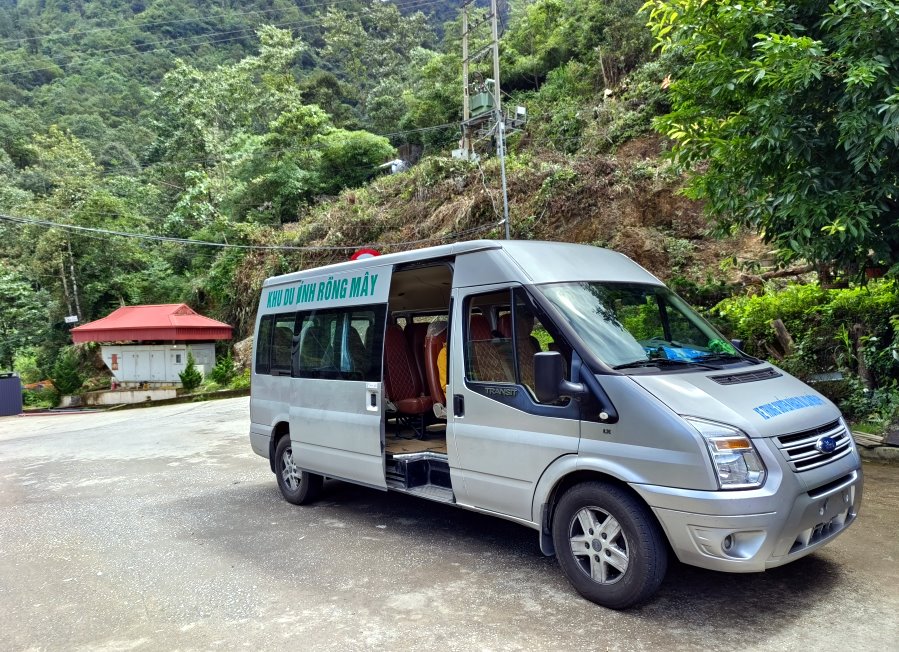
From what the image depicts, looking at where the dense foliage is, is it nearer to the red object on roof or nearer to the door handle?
the door handle

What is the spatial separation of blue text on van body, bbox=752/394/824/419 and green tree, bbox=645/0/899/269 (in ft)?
5.94

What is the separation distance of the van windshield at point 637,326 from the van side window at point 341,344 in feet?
5.94

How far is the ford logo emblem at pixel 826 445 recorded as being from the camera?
12.2 feet

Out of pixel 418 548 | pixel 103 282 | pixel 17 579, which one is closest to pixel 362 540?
pixel 418 548

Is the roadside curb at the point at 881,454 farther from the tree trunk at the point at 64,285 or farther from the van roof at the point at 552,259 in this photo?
the tree trunk at the point at 64,285

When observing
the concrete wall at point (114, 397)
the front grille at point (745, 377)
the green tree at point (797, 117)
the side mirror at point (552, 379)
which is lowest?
the concrete wall at point (114, 397)

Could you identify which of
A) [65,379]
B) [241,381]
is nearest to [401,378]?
[241,381]

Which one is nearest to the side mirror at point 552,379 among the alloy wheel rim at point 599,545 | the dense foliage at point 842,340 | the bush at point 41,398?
the alloy wheel rim at point 599,545

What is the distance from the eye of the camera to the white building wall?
2800cm

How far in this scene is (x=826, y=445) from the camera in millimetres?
Answer: 3762

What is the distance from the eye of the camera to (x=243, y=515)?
6.48 meters

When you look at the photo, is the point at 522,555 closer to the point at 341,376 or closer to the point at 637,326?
the point at 637,326

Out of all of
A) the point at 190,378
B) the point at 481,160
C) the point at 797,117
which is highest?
the point at 481,160

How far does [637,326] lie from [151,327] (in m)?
26.2
